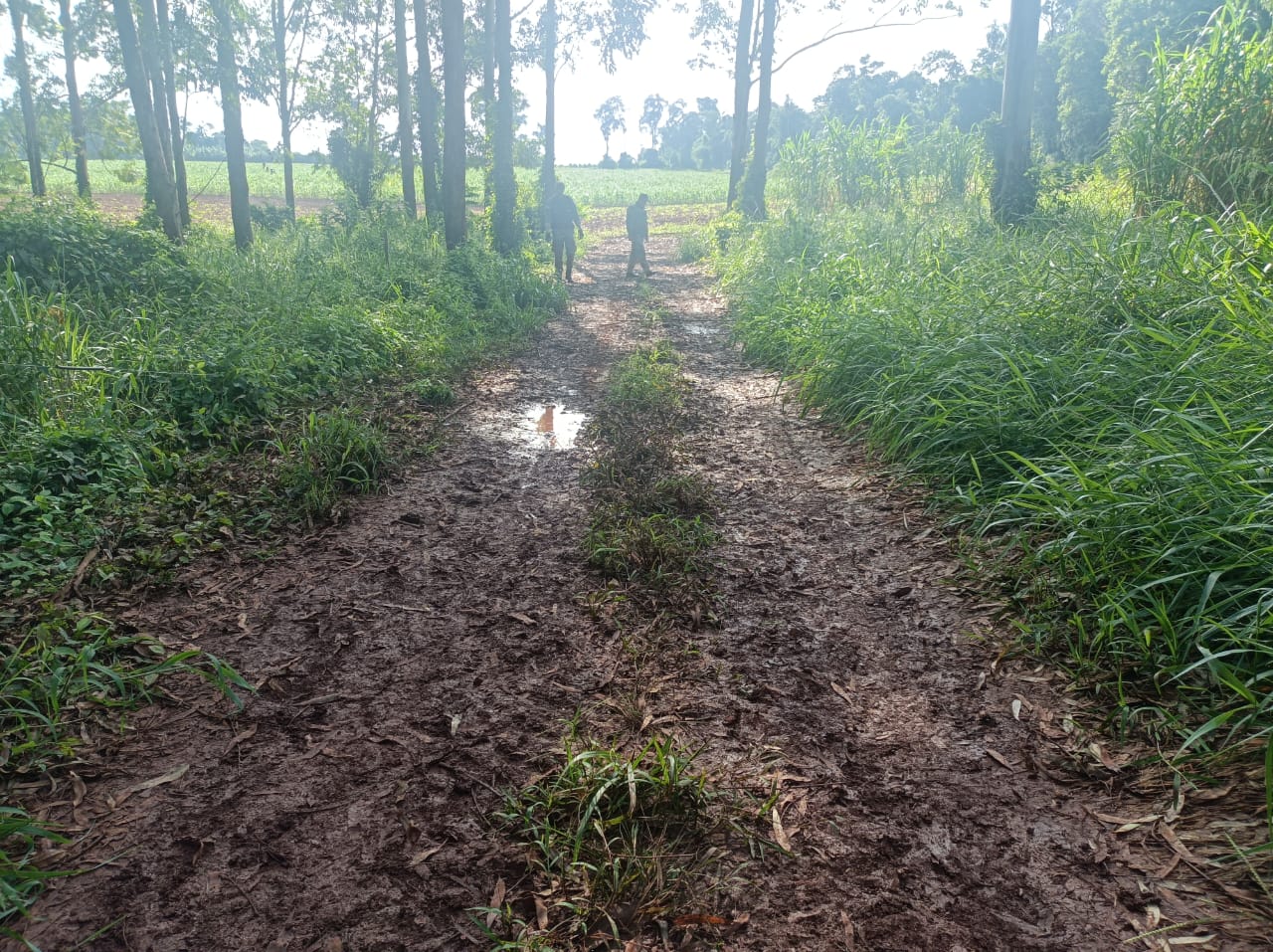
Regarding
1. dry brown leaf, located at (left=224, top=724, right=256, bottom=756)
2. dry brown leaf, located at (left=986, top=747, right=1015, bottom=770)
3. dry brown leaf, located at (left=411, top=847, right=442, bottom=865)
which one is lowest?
dry brown leaf, located at (left=411, top=847, right=442, bottom=865)

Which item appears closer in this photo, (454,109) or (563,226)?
(454,109)

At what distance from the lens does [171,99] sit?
65.1ft

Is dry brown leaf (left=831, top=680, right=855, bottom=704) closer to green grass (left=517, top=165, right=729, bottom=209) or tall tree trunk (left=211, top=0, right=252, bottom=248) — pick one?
tall tree trunk (left=211, top=0, right=252, bottom=248)

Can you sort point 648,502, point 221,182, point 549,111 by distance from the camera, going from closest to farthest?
point 648,502 < point 549,111 < point 221,182

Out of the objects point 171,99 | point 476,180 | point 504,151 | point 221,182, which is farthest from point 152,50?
point 221,182

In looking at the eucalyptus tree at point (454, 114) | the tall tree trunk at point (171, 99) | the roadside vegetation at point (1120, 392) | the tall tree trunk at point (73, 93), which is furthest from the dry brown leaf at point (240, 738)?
the tall tree trunk at point (73, 93)

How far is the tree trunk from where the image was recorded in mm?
19688

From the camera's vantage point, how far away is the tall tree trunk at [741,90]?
20062 mm

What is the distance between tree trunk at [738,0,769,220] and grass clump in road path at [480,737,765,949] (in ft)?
63.1

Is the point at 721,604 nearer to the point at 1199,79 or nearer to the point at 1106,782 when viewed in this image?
the point at 1106,782

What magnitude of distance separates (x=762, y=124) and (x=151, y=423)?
1862 centimetres

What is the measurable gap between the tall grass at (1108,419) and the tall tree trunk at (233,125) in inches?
511

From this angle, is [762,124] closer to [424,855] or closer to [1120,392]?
[1120,392]

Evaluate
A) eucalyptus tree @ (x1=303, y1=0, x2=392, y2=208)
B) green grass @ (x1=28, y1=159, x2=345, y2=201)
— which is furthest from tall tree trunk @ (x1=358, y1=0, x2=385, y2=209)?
green grass @ (x1=28, y1=159, x2=345, y2=201)
